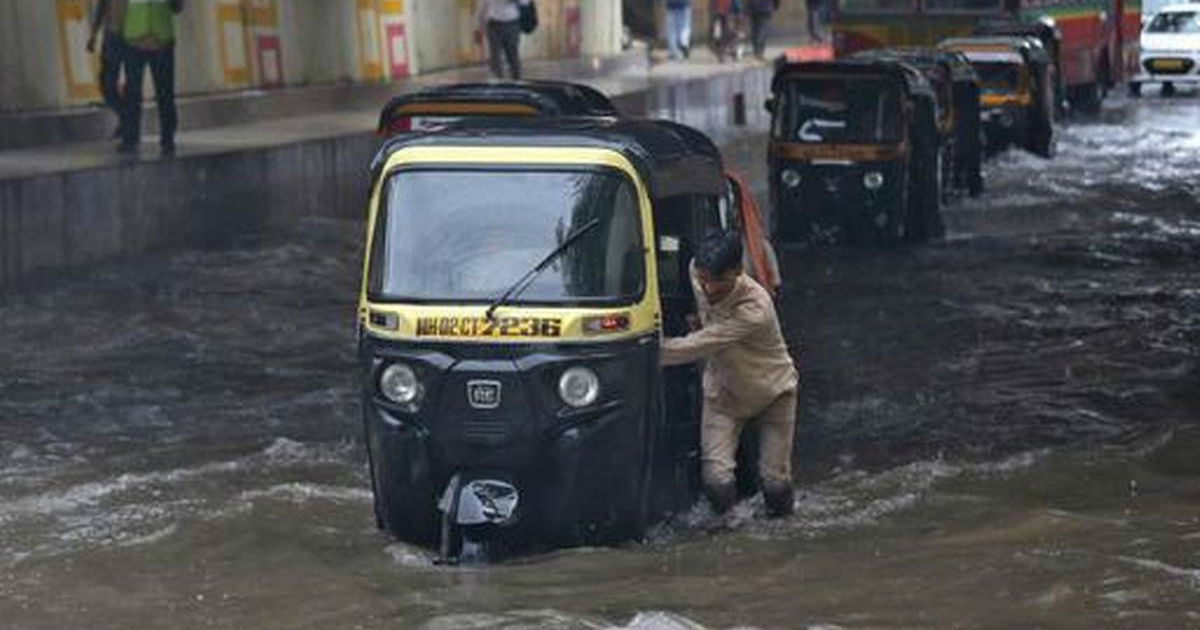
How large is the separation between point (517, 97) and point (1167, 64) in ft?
98.9

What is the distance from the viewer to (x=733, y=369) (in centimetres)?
1081

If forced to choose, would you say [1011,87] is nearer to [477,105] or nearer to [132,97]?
[132,97]

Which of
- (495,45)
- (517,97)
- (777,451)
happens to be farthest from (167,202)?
(777,451)

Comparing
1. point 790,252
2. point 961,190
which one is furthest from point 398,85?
point 790,252

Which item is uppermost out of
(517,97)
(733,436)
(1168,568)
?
(517,97)

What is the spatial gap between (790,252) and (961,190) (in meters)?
5.80

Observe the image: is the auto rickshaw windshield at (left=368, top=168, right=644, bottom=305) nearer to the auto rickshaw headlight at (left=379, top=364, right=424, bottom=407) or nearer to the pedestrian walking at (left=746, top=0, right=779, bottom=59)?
the auto rickshaw headlight at (left=379, top=364, right=424, bottom=407)

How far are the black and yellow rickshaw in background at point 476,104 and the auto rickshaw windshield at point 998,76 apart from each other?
13.7m

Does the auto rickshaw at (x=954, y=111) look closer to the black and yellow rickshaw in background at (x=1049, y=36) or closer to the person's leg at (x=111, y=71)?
the black and yellow rickshaw in background at (x=1049, y=36)

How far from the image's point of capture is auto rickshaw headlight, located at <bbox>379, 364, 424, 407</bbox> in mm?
10312

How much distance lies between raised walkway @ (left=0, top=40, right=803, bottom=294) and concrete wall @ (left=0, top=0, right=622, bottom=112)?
0.34 m

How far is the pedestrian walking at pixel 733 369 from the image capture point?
414 inches

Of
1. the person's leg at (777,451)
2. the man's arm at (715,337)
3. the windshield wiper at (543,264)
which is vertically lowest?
the person's leg at (777,451)

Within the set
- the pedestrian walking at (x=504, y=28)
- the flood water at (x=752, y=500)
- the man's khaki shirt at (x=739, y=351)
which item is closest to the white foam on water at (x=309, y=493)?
the flood water at (x=752, y=500)
